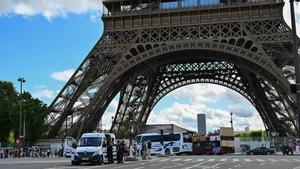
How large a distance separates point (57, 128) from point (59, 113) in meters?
1.97

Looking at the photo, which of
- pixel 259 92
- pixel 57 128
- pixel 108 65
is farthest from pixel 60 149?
pixel 259 92

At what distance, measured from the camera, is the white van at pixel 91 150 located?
32.2m

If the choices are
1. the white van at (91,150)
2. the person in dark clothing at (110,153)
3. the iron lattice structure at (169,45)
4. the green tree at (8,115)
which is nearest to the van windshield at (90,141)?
the white van at (91,150)

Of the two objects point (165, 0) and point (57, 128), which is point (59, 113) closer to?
point (57, 128)

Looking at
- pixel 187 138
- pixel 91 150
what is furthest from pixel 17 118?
pixel 91 150

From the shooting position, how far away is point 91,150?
32312 millimetres

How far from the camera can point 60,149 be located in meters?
53.8

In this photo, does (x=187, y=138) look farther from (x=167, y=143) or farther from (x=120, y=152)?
(x=120, y=152)

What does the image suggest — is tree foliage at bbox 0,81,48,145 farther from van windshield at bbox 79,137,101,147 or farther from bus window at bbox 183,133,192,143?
van windshield at bbox 79,137,101,147

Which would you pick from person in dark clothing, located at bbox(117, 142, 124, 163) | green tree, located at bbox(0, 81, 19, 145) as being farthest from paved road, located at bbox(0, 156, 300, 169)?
green tree, located at bbox(0, 81, 19, 145)

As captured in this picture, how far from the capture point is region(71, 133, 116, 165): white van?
32.2m

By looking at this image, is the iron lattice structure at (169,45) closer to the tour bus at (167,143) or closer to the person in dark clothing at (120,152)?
the tour bus at (167,143)

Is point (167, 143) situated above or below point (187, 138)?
below

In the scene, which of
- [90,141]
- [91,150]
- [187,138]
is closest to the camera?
[91,150]
